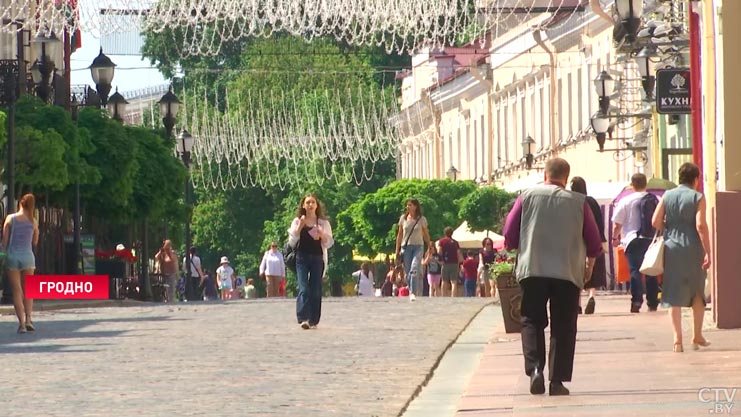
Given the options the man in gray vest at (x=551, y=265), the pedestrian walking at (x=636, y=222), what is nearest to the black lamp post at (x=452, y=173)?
the pedestrian walking at (x=636, y=222)

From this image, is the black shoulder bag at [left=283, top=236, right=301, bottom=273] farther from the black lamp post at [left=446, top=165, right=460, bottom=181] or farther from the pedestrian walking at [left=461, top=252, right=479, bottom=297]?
the black lamp post at [left=446, top=165, right=460, bottom=181]

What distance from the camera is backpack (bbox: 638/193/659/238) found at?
985 inches

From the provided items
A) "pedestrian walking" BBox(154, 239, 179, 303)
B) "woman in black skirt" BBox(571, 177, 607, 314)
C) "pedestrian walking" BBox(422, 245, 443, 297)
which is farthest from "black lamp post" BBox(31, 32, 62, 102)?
"woman in black skirt" BBox(571, 177, 607, 314)

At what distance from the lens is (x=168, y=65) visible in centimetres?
9588

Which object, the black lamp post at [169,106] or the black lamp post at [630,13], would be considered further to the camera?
the black lamp post at [169,106]

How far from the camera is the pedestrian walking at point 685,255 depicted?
1762 centimetres

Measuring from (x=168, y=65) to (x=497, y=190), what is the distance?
36.2 m

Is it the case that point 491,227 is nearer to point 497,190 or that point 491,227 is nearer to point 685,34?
point 497,190

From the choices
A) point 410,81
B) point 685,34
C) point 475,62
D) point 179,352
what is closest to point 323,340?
point 179,352

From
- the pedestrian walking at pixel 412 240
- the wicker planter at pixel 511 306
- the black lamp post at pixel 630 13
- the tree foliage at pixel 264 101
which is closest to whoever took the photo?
the wicker planter at pixel 511 306

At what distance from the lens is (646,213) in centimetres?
2519

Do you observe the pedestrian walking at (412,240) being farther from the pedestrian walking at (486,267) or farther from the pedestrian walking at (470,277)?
the pedestrian walking at (470,277)

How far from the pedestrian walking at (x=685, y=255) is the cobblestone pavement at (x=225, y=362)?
197 cm

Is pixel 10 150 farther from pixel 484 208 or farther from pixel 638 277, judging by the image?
pixel 484 208
